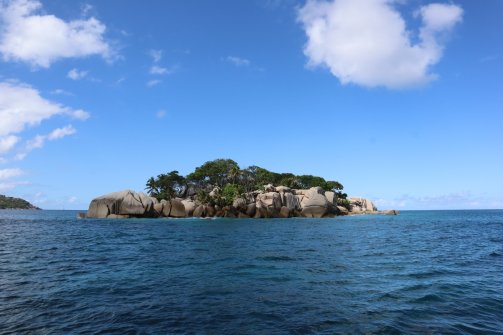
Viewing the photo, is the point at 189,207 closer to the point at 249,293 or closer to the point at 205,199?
the point at 205,199

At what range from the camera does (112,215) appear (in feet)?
259

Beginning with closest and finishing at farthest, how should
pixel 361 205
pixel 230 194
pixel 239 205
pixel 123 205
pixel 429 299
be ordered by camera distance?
pixel 429 299 < pixel 123 205 < pixel 239 205 < pixel 230 194 < pixel 361 205

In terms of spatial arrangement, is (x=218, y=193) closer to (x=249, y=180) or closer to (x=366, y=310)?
(x=249, y=180)

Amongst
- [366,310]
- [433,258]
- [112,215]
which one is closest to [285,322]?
[366,310]

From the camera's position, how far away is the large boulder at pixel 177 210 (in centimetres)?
8394

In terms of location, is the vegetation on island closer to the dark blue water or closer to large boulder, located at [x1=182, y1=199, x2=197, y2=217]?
large boulder, located at [x1=182, y1=199, x2=197, y2=217]

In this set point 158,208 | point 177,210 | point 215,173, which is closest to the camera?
point 158,208

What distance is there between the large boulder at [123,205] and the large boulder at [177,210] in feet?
15.6

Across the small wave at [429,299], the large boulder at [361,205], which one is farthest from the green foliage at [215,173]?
the small wave at [429,299]

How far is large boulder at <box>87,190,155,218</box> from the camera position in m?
77.8

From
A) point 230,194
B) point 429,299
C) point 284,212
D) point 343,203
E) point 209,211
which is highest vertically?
point 230,194

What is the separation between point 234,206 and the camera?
8544 cm

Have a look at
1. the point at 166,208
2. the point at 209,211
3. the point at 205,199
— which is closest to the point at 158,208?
the point at 166,208

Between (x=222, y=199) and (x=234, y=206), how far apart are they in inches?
134
